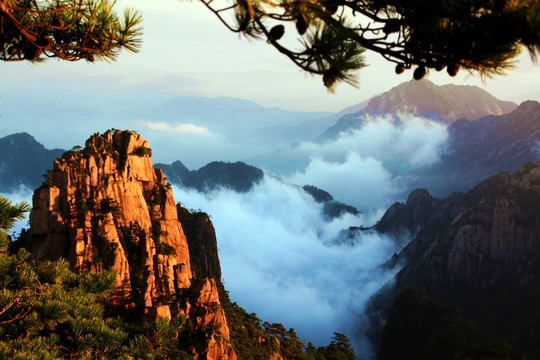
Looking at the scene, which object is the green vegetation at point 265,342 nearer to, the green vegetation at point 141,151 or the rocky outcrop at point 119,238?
the rocky outcrop at point 119,238

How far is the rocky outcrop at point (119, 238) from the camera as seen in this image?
40062mm

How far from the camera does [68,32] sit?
8383mm

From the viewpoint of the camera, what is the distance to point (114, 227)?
44375 mm

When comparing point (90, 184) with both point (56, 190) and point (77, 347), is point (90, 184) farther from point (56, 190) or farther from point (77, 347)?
point (77, 347)

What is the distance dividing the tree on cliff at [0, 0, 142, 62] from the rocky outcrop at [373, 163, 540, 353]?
106617mm

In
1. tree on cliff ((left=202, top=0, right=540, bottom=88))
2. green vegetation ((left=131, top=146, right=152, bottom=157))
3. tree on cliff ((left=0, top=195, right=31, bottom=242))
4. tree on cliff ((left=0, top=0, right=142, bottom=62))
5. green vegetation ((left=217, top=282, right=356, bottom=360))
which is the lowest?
green vegetation ((left=217, top=282, right=356, bottom=360))

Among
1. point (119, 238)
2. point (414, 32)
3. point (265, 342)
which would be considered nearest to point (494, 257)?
point (265, 342)

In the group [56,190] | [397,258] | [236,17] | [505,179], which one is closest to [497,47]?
[236,17]

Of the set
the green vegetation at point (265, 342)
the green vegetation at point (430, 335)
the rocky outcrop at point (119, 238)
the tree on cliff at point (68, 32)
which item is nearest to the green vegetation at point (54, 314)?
the tree on cliff at point (68, 32)

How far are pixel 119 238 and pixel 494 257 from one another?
10519 cm

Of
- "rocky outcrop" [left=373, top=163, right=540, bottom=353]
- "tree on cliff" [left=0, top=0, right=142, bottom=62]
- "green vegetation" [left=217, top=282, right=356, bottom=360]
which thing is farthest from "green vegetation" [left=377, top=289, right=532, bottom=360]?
"tree on cliff" [left=0, top=0, right=142, bottom=62]

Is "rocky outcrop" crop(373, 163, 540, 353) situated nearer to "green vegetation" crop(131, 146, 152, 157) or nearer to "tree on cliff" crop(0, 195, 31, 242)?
"green vegetation" crop(131, 146, 152, 157)

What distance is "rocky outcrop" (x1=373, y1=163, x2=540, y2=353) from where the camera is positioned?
10312 cm

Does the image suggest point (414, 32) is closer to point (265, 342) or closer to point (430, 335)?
point (265, 342)
